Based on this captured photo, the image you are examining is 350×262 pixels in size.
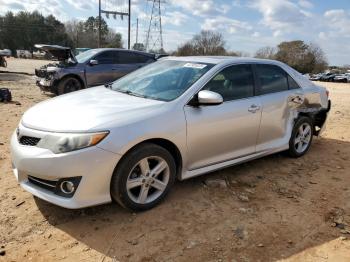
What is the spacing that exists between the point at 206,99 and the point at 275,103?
1.53 m

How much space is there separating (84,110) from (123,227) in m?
1.22

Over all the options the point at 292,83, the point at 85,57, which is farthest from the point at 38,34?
the point at 292,83

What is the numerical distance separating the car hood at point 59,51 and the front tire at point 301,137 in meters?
7.72

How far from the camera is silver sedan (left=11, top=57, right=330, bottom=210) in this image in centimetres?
336

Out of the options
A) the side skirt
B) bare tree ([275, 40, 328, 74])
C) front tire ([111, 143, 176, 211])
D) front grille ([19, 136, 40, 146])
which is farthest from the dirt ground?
bare tree ([275, 40, 328, 74])

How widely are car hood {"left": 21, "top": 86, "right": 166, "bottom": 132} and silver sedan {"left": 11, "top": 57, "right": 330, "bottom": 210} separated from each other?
0.4 inches

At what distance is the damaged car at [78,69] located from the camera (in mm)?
11188

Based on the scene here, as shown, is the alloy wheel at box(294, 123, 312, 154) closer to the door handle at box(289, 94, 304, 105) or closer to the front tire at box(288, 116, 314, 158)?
the front tire at box(288, 116, 314, 158)

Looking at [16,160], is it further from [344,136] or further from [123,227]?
[344,136]

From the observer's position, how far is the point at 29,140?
11.8 ft

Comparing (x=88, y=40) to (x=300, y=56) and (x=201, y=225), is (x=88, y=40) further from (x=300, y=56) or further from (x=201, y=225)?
(x=201, y=225)

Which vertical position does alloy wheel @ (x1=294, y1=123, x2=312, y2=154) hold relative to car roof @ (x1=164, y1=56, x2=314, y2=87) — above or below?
below

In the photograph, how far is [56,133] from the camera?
339cm

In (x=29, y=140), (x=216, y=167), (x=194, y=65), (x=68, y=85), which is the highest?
(x=194, y=65)
